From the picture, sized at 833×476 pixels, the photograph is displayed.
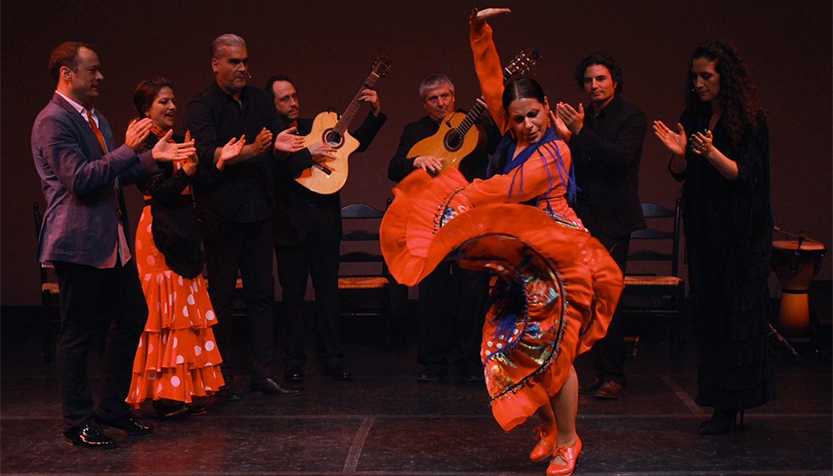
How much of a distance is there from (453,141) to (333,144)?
677 millimetres

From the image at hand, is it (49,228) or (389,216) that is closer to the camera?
(389,216)

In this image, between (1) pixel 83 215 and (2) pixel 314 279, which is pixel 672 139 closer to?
(2) pixel 314 279

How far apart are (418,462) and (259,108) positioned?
208 cm

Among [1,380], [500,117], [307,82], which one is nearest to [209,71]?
[307,82]

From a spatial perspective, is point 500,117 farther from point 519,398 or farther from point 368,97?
point 368,97

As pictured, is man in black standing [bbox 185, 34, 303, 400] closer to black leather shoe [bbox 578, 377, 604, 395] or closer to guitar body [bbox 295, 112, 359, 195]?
guitar body [bbox 295, 112, 359, 195]

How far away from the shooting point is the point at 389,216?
10.6ft

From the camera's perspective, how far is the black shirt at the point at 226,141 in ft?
14.6

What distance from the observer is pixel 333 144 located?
16.3ft

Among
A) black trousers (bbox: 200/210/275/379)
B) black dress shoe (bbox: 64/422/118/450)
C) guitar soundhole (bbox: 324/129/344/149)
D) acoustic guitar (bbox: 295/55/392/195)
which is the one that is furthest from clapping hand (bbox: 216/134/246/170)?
black dress shoe (bbox: 64/422/118/450)

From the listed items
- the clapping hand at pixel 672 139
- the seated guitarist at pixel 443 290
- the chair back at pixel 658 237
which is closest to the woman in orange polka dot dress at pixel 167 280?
the seated guitarist at pixel 443 290

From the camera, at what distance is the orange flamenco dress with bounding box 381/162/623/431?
10.0 feet

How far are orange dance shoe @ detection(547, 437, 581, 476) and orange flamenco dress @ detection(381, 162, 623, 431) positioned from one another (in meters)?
0.21

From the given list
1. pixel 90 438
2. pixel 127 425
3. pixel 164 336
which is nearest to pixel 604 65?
pixel 164 336
